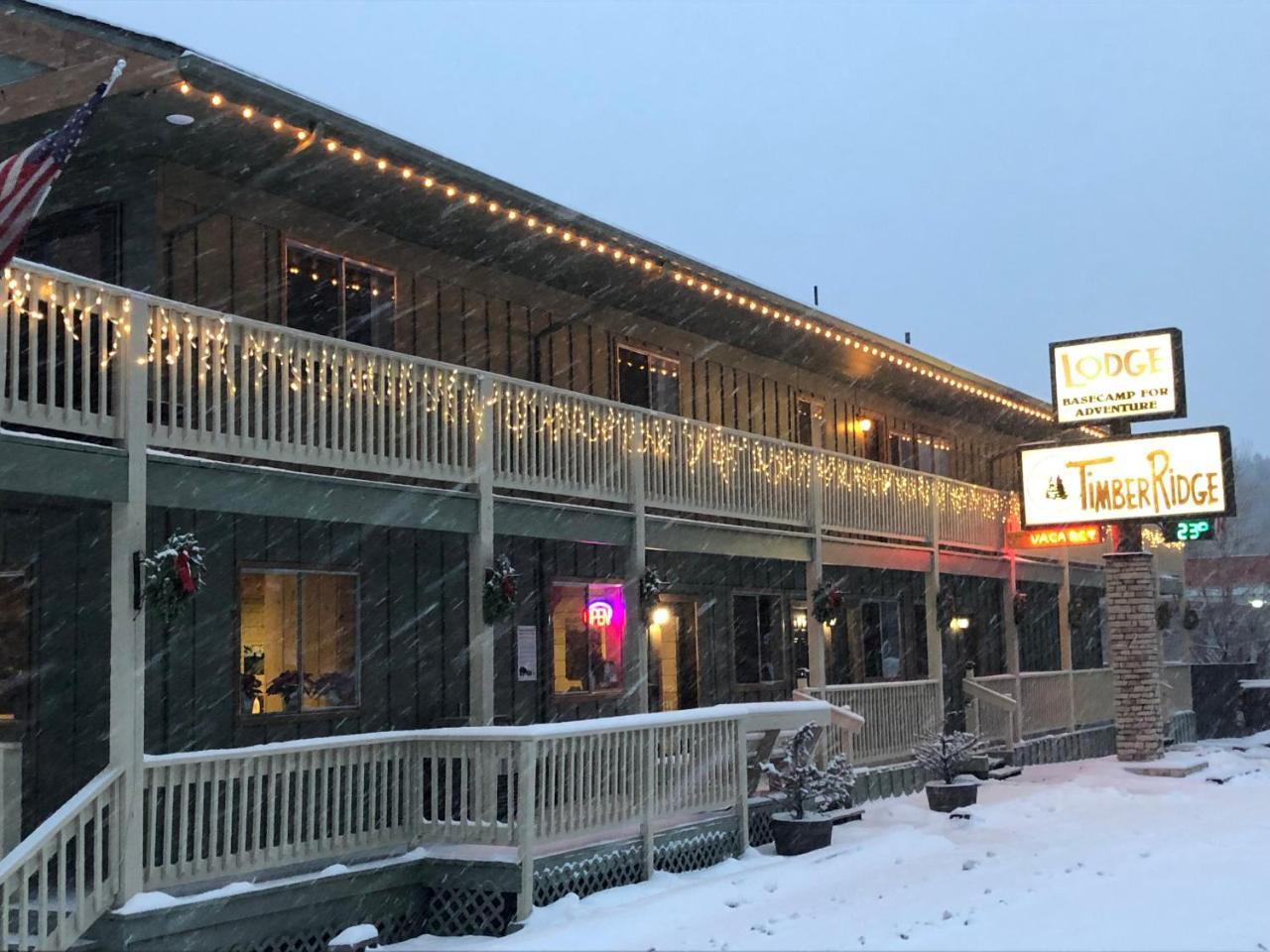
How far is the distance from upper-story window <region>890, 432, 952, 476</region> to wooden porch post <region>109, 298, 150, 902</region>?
17.9m

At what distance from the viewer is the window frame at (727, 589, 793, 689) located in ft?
68.3

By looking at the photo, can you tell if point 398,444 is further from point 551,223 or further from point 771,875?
point 771,875

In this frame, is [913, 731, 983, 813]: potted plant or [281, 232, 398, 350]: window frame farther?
[913, 731, 983, 813]: potted plant

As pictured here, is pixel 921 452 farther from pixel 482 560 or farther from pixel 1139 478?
pixel 482 560

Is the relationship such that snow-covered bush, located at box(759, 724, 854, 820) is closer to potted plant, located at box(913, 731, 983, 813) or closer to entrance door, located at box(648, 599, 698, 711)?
potted plant, located at box(913, 731, 983, 813)

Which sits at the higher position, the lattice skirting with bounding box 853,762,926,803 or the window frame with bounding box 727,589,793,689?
the window frame with bounding box 727,589,793,689

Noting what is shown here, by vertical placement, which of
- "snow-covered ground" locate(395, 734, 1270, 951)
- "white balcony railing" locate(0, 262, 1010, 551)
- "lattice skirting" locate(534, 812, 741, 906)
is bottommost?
"snow-covered ground" locate(395, 734, 1270, 951)

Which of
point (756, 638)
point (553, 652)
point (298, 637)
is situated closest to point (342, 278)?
point (298, 637)

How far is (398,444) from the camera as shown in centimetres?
1339

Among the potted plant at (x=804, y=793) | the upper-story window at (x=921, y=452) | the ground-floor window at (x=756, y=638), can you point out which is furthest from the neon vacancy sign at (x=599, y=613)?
the upper-story window at (x=921, y=452)

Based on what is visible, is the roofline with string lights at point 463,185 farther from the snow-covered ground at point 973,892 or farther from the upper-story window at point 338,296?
the snow-covered ground at point 973,892

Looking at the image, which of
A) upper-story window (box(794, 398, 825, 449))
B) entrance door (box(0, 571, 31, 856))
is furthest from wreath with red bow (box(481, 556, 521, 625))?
upper-story window (box(794, 398, 825, 449))

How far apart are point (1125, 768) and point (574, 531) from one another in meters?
11.0

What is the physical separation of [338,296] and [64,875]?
22.9ft
